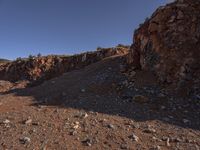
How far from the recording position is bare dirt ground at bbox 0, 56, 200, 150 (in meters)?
7.85

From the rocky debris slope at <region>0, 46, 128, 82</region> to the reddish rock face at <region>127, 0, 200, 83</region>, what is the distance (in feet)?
30.9

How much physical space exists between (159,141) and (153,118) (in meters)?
1.75

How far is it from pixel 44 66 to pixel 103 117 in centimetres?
1907

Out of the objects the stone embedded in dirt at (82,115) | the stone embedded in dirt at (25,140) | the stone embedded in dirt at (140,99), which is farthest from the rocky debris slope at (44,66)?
the stone embedded in dirt at (25,140)

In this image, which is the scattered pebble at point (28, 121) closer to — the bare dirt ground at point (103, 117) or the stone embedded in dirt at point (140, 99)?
the bare dirt ground at point (103, 117)

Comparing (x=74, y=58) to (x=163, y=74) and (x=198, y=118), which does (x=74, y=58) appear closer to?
(x=163, y=74)

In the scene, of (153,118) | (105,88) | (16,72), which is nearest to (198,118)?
(153,118)

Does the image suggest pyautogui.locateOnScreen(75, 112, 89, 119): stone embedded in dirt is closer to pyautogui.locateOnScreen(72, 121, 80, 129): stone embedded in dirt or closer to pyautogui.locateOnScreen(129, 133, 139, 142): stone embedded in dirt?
pyautogui.locateOnScreen(72, 121, 80, 129): stone embedded in dirt

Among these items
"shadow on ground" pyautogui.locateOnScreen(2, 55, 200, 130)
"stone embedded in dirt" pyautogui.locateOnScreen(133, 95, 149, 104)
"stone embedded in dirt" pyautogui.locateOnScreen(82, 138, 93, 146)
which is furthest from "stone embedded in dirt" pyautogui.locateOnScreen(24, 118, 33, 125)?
"stone embedded in dirt" pyautogui.locateOnScreen(133, 95, 149, 104)

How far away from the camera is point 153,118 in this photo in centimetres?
971

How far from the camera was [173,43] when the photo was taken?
43.2 ft

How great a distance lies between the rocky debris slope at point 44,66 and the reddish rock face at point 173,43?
9428 mm

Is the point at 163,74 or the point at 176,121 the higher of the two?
the point at 163,74

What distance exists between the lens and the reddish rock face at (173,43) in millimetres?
12531
